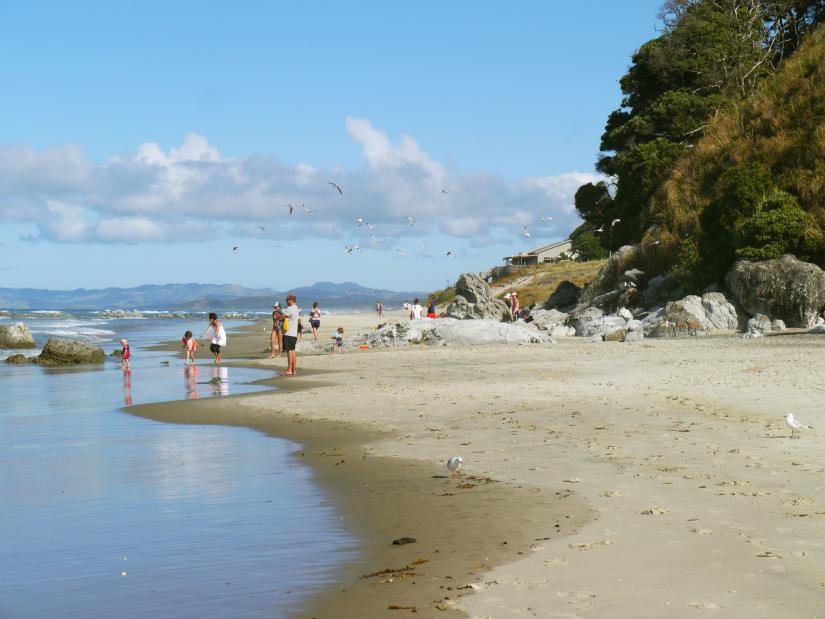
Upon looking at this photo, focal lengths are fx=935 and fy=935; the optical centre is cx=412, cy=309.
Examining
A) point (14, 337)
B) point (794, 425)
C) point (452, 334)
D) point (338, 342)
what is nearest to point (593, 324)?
point (452, 334)

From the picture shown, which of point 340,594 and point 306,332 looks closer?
point 340,594

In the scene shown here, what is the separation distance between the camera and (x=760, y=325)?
30.8 meters

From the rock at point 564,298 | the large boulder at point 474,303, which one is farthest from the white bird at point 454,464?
the rock at point 564,298

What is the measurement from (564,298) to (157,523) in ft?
163

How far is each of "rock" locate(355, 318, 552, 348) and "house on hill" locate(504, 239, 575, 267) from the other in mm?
88290

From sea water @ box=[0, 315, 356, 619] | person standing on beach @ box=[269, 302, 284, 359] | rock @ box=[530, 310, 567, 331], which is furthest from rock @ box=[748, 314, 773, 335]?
sea water @ box=[0, 315, 356, 619]

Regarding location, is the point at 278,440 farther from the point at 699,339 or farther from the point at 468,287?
the point at 468,287

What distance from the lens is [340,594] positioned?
21.6ft

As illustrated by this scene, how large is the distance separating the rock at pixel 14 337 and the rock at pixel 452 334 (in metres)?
18.0

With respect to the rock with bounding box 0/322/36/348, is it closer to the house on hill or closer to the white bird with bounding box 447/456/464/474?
the white bird with bounding box 447/456/464/474

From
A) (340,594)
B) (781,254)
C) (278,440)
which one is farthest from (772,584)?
(781,254)

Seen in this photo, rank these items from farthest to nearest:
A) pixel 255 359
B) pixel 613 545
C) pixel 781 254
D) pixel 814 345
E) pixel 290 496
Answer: pixel 781 254
pixel 255 359
pixel 814 345
pixel 290 496
pixel 613 545

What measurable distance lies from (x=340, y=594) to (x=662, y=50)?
182 ft

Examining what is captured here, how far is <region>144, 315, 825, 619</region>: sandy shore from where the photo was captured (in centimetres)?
627
